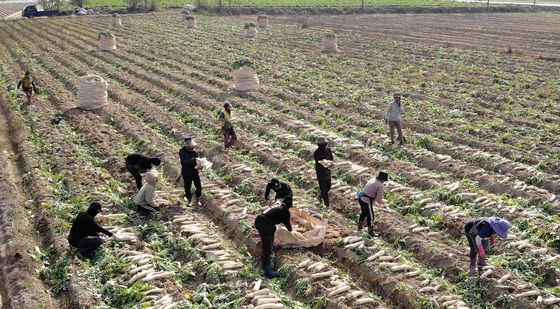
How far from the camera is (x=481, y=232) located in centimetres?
859

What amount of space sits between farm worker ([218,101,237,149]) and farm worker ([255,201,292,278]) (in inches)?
249

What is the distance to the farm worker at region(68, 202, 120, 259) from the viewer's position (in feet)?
32.3

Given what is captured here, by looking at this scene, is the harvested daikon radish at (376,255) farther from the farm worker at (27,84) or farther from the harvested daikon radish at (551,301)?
the farm worker at (27,84)

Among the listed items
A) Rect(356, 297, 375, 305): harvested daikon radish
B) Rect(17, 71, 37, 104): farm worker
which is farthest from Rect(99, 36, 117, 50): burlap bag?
Rect(356, 297, 375, 305): harvested daikon radish

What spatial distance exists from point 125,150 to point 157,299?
7.81 meters

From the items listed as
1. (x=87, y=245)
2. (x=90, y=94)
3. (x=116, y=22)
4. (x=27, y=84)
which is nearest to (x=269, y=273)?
(x=87, y=245)

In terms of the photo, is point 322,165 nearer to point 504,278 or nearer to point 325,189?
point 325,189

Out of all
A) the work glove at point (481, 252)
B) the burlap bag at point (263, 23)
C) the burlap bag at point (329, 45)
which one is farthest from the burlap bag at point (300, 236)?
the burlap bag at point (263, 23)

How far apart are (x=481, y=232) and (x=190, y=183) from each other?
5750 mm

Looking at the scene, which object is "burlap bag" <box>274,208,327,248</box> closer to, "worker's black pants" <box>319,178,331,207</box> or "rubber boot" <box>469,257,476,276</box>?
"worker's black pants" <box>319,178,331,207</box>

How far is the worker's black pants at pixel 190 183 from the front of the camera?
462 inches

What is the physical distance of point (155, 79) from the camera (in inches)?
987

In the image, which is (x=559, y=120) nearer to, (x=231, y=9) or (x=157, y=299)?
(x=157, y=299)

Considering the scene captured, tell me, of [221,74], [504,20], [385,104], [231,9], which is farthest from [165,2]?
[385,104]
